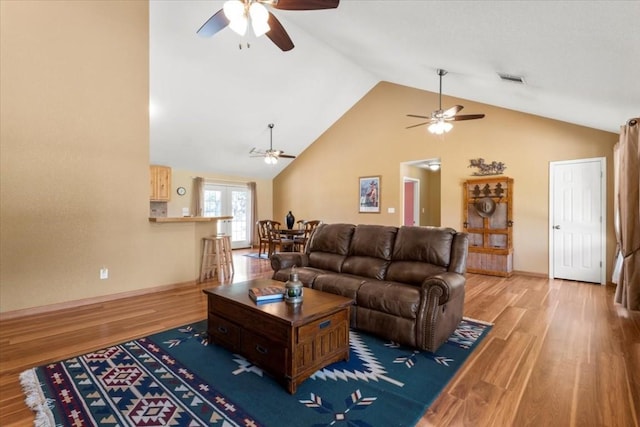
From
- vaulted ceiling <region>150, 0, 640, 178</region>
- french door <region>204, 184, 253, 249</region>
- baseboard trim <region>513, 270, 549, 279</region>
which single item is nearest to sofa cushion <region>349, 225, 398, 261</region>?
vaulted ceiling <region>150, 0, 640, 178</region>

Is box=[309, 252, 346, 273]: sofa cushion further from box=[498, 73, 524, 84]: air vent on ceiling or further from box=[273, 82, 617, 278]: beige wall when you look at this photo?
box=[273, 82, 617, 278]: beige wall

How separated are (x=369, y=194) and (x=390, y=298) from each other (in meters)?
5.28

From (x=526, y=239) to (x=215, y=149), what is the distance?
22.8ft

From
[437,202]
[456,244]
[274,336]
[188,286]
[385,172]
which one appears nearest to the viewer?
[274,336]

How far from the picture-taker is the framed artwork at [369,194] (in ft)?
25.1

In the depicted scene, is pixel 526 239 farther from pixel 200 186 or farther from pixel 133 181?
pixel 200 186

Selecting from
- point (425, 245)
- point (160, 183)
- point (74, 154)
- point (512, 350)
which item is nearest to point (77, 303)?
point (74, 154)

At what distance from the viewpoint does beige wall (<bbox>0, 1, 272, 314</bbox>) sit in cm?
327

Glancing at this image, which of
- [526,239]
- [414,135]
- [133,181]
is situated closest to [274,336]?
[133,181]

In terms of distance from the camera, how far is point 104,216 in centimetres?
387

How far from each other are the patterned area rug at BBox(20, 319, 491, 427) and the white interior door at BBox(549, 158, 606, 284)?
12.5ft

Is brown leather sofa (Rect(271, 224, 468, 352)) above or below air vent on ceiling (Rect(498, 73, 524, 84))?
below

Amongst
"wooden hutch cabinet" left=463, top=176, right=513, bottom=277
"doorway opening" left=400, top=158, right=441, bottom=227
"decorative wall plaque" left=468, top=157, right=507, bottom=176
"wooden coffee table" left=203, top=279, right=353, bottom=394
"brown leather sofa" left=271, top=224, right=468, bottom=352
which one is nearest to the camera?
"wooden coffee table" left=203, top=279, right=353, bottom=394

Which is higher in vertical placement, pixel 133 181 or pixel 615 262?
pixel 133 181
